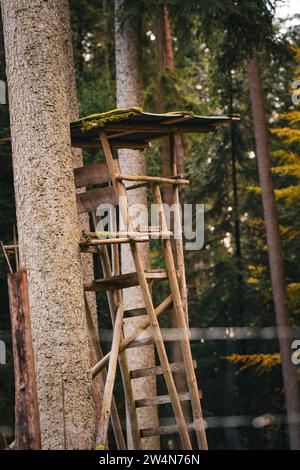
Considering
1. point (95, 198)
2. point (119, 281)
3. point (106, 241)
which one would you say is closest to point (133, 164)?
point (95, 198)

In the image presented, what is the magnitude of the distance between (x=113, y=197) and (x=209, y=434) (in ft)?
47.8

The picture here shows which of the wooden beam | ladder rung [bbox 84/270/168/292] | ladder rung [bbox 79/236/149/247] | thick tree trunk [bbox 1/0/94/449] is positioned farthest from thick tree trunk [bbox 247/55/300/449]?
thick tree trunk [bbox 1/0/94/449]

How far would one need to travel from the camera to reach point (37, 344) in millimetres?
7227

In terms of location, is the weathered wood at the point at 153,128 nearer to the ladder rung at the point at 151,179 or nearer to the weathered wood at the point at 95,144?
the weathered wood at the point at 95,144

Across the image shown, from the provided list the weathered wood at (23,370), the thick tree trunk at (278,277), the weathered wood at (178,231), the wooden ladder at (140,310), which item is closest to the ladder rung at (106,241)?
the wooden ladder at (140,310)

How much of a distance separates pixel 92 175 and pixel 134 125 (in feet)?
2.35

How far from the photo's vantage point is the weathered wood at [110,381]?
7512 mm

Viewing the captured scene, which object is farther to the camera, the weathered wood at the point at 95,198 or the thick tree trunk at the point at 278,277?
the thick tree trunk at the point at 278,277

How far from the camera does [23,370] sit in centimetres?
632

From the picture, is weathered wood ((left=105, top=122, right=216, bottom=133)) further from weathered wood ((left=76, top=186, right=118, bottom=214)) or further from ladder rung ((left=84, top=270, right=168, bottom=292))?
ladder rung ((left=84, top=270, right=168, bottom=292))

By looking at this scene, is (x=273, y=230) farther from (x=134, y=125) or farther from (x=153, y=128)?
(x=134, y=125)

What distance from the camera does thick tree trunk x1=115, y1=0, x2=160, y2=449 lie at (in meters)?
13.1

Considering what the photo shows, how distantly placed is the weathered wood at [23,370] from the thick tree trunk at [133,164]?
667cm
